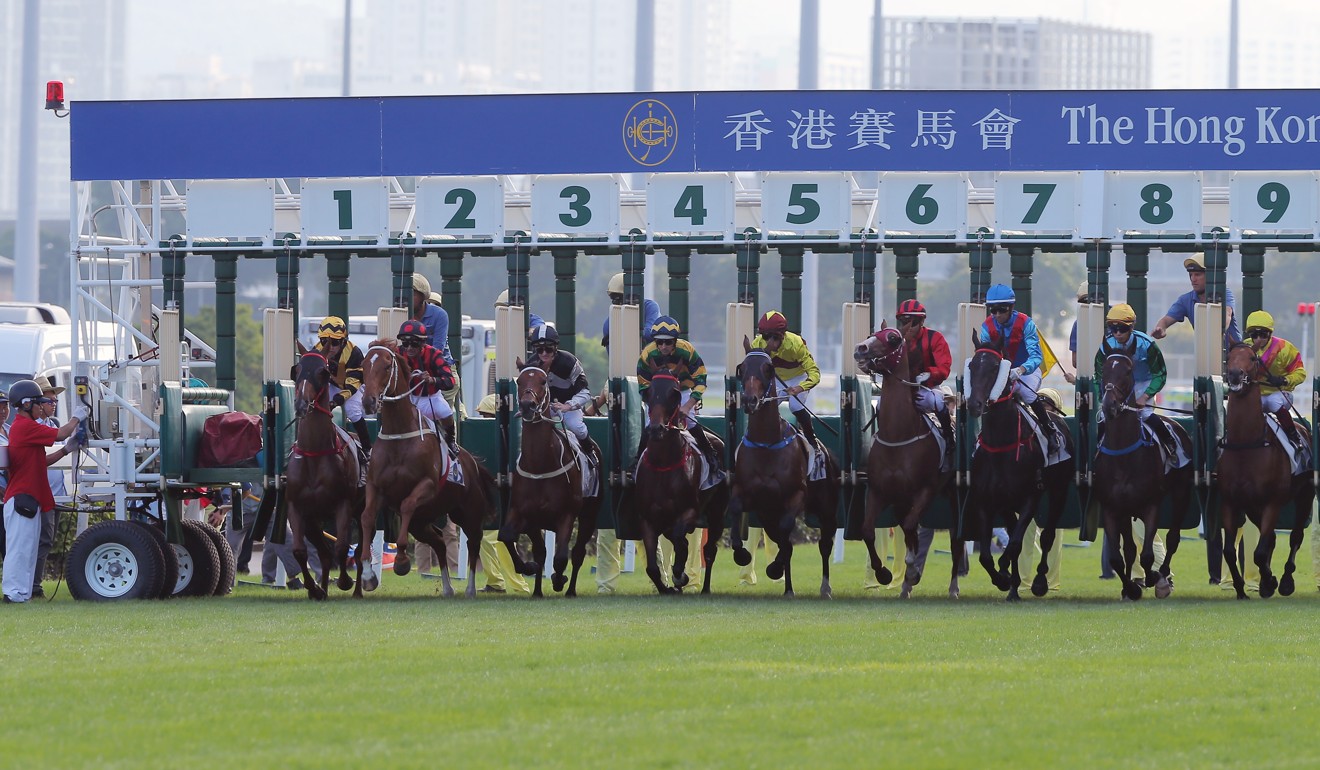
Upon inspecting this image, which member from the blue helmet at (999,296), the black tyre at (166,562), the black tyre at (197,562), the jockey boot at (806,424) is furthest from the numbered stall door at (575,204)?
the black tyre at (166,562)

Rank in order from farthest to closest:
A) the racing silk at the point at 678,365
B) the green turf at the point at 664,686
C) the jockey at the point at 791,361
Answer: the racing silk at the point at 678,365
the jockey at the point at 791,361
the green turf at the point at 664,686

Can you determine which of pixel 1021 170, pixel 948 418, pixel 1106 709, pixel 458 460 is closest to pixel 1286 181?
pixel 1021 170

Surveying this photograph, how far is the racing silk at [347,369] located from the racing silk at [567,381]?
122 cm

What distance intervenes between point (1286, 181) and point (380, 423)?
606 centimetres

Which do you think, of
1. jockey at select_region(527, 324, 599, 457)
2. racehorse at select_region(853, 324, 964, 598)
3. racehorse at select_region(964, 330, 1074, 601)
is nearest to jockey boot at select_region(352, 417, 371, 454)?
jockey at select_region(527, 324, 599, 457)

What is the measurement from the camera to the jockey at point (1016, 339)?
42.5ft

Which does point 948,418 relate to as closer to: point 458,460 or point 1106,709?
point 458,460

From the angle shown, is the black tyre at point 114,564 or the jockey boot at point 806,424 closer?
the jockey boot at point 806,424

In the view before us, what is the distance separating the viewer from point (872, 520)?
1308cm

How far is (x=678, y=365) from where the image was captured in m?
13.6

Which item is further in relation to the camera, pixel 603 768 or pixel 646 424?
pixel 646 424

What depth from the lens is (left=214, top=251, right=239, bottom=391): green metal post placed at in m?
14.5

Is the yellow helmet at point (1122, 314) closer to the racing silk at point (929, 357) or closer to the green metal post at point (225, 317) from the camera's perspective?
the racing silk at point (929, 357)

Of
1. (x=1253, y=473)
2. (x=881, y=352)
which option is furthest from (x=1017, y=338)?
(x=1253, y=473)
